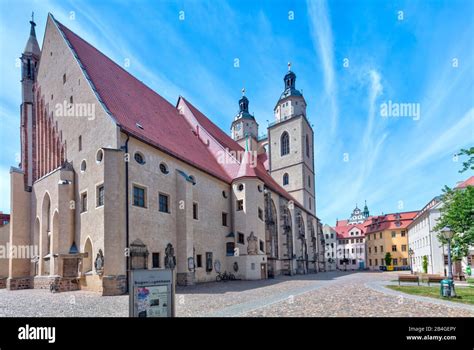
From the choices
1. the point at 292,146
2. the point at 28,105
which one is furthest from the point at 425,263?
the point at 28,105

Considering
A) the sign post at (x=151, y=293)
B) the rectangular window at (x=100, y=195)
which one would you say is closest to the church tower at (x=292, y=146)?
the rectangular window at (x=100, y=195)

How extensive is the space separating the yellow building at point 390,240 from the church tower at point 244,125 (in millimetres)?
35505

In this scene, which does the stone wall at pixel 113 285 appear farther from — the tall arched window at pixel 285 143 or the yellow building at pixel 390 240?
the yellow building at pixel 390 240

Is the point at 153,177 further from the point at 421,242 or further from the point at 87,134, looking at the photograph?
the point at 421,242

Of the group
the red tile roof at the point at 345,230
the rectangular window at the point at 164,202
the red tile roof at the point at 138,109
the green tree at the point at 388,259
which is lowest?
the green tree at the point at 388,259

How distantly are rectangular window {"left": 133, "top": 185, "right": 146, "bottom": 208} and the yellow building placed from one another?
58.6 m

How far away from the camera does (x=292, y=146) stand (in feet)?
163

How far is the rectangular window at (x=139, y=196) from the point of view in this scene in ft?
61.6

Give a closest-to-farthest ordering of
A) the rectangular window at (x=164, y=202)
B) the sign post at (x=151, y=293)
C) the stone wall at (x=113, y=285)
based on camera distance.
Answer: the sign post at (x=151, y=293), the stone wall at (x=113, y=285), the rectangular window at (x=164, y=202)

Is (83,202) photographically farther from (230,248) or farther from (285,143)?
(285,143)

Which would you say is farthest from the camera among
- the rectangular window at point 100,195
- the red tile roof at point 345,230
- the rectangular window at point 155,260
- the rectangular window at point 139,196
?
the red tile roof at point 345,230

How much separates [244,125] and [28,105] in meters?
37.3
